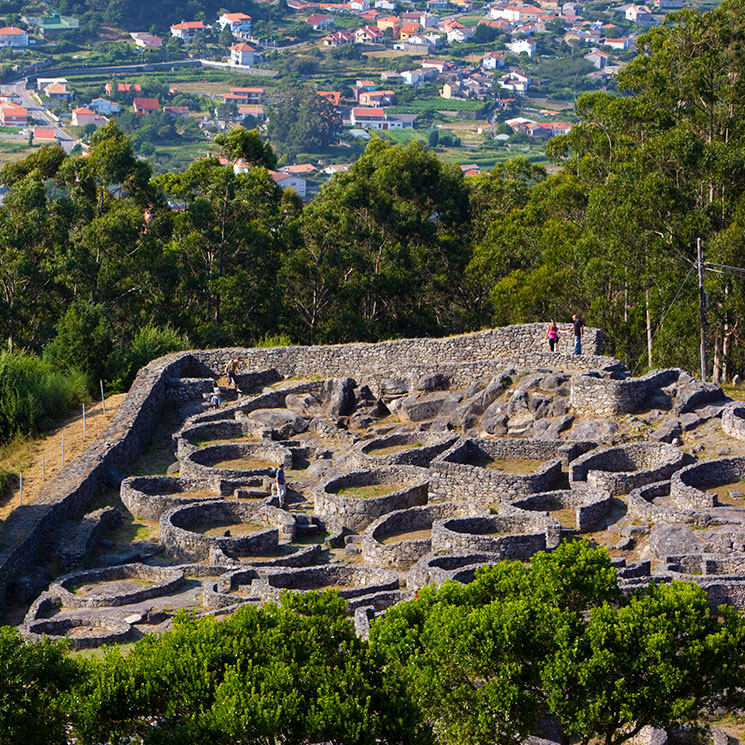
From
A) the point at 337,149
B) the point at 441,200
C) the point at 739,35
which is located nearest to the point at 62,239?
the point at 441,200

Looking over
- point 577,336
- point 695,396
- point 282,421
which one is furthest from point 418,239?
point 695,396

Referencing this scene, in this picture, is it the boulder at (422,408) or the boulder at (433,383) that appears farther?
the boulder at (433,383)

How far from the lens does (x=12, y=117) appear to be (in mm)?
196875

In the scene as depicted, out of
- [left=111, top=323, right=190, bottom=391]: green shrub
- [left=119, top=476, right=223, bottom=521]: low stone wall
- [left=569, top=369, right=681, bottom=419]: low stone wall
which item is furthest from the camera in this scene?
[left=111, top=323, right=190, bottom=391]: green shrub

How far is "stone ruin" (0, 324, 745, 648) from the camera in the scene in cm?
3559

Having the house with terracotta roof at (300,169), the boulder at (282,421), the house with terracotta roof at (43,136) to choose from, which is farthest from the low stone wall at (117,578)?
the house with terracotta roof at (43,136)

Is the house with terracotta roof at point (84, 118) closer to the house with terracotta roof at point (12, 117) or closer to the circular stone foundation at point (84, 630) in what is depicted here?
the house with terracotta roof at point (12, 117)

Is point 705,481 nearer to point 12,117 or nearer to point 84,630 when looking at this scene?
point 84,630

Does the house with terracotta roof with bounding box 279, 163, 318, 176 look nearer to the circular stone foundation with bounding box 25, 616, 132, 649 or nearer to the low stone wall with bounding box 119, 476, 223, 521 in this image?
the low stone wall with bounding box 119, 476, 223, 521

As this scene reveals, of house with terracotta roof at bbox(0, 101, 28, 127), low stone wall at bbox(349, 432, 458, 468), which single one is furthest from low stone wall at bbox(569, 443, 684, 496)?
house with terracotta roof at bbox(0, 101, 28, 127)

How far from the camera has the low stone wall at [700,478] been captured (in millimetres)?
37812

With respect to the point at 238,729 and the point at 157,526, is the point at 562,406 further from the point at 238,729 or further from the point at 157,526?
the point at 238,729

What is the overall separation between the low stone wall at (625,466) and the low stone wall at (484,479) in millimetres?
805

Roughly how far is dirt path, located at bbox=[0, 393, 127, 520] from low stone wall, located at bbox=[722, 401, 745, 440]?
19.7 metres
